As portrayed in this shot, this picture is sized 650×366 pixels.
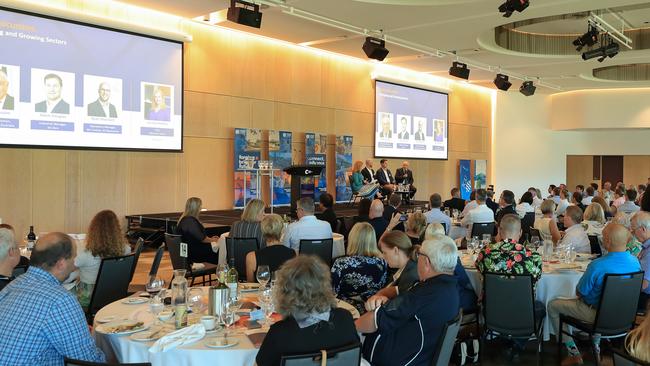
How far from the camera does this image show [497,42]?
42.2ft

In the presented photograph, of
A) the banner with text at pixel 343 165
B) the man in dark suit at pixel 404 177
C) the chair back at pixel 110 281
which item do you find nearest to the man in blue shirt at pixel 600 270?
the chair back at pixel 110 281

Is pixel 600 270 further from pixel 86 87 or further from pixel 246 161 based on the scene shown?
pixel 246 161

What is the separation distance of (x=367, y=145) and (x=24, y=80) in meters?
8.88

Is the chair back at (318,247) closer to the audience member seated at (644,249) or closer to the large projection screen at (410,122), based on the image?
the audience member seated at (644,249)

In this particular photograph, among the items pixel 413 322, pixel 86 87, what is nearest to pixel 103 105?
pixel 86 87

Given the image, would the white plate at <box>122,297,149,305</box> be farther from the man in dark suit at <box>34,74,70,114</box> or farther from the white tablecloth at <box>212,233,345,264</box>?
the man in dark suit at <box>34,74,70,114</box>

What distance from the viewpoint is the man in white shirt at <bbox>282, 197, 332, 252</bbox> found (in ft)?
20.0

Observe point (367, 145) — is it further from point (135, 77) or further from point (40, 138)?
point (40, 138)

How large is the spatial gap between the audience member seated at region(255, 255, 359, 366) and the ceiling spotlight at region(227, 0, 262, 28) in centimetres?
683

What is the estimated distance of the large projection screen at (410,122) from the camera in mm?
15703

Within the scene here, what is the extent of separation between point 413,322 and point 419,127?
14303 mm

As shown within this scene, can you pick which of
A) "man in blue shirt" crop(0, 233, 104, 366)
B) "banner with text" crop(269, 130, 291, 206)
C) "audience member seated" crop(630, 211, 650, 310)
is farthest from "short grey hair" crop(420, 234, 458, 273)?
"banner with text" crop(269, 130, 291, 206)

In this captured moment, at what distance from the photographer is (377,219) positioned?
6.97 metres

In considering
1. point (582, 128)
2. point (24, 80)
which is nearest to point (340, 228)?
point (24, 80)
